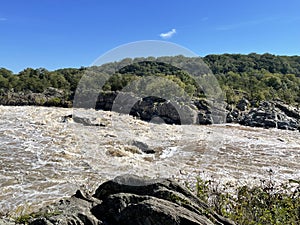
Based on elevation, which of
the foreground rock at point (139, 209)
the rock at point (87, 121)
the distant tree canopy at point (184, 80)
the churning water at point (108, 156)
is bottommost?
the churning water at point (108, 156)

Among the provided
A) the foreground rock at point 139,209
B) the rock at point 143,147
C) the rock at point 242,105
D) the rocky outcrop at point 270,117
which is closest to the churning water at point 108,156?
the rock at point 143,147

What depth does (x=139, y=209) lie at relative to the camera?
3.70 m

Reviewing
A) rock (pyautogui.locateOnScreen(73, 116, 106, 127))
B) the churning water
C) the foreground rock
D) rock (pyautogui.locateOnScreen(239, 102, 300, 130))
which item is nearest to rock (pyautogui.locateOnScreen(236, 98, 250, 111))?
rock (pyautogui.locateOnScreen(239, 102, 300, 130))

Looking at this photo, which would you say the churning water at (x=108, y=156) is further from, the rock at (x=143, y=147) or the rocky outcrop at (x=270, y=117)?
the rocky outcrop at (x=270, y=117)

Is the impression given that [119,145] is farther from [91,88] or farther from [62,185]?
[91,88]

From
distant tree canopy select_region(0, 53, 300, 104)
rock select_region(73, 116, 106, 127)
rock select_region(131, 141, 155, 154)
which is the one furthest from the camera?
distant tree canopy select_region(0, 53, 300, 104)

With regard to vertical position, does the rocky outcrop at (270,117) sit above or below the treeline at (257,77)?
below

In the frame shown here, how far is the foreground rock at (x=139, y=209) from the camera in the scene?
142 inches

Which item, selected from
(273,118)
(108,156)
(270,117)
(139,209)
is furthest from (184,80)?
(139,209)

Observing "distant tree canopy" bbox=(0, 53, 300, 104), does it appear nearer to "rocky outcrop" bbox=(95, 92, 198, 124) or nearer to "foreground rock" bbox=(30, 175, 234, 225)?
"rocky outcrop" bbox=(95, 92, 198, 124)

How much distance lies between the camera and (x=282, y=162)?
1586cm

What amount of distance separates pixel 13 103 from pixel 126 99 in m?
14.0

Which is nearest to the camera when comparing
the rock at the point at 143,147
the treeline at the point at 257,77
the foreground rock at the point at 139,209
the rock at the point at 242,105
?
the foreground rock at the point at 139,209

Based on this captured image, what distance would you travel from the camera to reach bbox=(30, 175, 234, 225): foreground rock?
359cm
